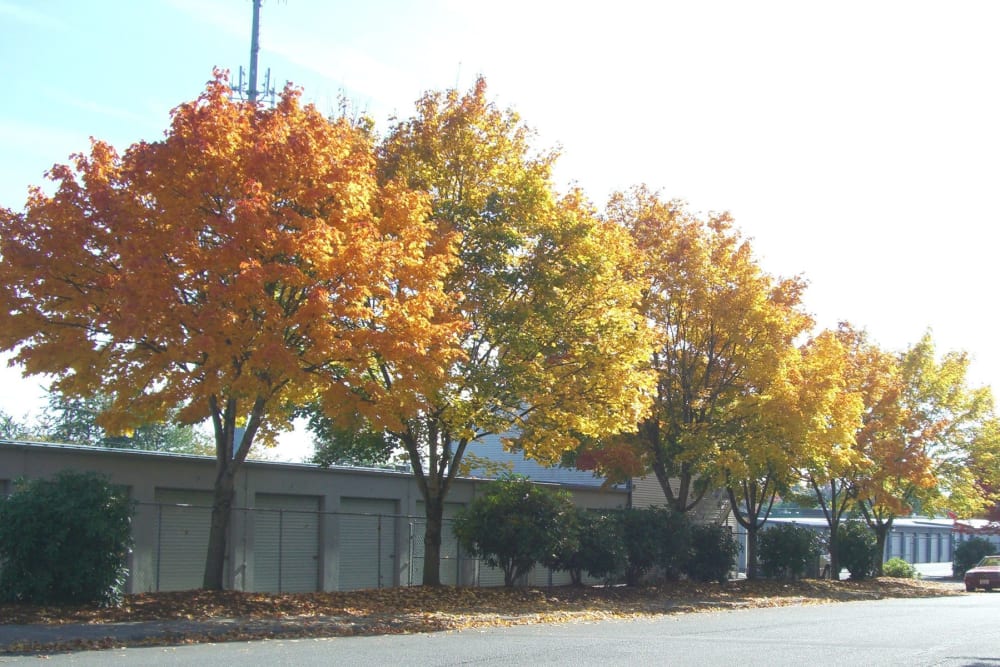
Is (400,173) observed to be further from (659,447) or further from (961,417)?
(961,417)

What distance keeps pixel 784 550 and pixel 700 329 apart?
37.8ft

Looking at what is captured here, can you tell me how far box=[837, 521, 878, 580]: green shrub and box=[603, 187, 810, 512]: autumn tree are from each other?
533 inches

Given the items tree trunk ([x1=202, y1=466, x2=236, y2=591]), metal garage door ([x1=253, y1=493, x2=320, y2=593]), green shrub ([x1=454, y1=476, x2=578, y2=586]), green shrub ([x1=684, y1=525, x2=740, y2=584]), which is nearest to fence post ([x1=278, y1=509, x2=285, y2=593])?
metal garage door ([x1=253, y1=493, x2=320, y2=593])

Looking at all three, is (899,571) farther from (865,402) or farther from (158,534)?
(158,534)

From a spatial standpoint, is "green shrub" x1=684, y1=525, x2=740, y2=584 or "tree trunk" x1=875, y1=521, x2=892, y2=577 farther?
"tree trunk" x1=875, y1=521, x2=892, y2=577

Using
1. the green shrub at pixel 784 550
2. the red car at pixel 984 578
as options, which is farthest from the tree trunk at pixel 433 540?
the red car at pixel 984 578

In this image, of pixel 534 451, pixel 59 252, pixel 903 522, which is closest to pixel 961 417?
pixel 534 451

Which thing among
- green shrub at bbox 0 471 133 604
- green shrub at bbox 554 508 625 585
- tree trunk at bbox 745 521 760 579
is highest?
green shrub at bbox 0 471 133 604

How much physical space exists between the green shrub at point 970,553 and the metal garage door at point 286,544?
36306 millimetres

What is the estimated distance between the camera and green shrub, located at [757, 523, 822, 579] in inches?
1481

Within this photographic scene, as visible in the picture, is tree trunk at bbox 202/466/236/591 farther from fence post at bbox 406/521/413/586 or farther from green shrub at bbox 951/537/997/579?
green shrub at bbox 951/537/997/579

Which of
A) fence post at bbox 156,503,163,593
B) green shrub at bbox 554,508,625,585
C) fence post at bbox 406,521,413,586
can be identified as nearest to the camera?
fence post at bbox 156,503,163,593

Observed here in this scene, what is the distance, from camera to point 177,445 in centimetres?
8000

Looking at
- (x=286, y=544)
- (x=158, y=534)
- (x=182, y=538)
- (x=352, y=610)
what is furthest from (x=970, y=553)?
(x=158, y=534)
